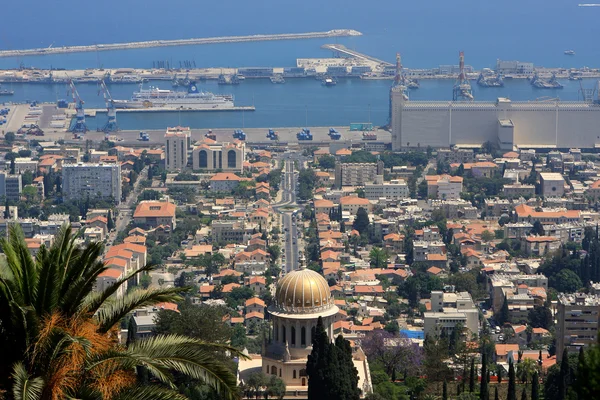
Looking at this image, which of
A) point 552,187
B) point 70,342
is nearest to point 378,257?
point 552,187

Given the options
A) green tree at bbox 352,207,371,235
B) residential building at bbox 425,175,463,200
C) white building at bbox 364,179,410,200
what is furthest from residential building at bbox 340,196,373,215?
residential building at bbox 425,175,463,200

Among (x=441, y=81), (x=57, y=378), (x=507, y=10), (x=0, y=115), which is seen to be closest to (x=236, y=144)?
(x=0, y=115)

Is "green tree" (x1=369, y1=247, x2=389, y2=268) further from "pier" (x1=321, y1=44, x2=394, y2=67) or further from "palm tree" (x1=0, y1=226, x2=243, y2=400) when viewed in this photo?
"pier" (x1=321, y1=44, x2=394, y2=67)

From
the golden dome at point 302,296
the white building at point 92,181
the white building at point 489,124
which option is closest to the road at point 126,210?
the white building at point 92,181

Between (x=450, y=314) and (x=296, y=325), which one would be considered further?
(x=450, y=314)

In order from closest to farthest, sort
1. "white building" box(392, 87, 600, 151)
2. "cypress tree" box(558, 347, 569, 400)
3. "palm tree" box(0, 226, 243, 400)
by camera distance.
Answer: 1. "palm tree" box(0, 226, 243, 400)
2. "cypress tree" box(558, 347, 569, 400)
3. "white building" box(392, 87, 600, 151)

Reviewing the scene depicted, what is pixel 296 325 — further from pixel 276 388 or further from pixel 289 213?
pixel 289 213
